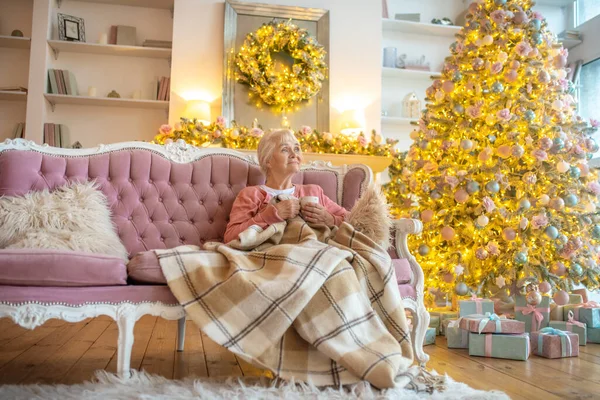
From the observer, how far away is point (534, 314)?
2947mm

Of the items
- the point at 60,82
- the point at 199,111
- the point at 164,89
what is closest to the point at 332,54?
the point at 199,111

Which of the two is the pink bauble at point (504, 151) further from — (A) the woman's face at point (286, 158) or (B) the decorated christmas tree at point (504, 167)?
(A) the woman's face at point (286, 158)

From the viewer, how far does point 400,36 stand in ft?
18.0

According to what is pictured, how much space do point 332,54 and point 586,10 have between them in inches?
107

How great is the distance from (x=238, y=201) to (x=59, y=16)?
3409 mm

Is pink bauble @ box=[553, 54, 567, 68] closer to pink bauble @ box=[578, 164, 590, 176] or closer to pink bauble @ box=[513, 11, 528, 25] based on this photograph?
pink bauble @ box=[513, 11, 528, 25]

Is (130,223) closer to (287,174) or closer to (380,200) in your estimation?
(287,174)

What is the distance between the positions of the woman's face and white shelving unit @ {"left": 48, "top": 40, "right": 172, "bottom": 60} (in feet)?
9.16

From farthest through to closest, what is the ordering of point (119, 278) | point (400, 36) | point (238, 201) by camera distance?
point (400, 36) < point (238, 201) < point (119, 278)

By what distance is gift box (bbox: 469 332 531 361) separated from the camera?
238 cm

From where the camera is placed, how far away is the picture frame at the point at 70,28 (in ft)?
15.6

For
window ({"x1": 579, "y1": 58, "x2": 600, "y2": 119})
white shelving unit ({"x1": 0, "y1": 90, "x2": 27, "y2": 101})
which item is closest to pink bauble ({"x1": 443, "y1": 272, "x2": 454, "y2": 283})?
window ({"x1": 579, "y1": 58, "x2": 600, "y2": 119})

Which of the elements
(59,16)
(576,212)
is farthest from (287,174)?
(59,16)

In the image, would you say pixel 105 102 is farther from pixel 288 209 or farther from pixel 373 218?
pixel 373 218
